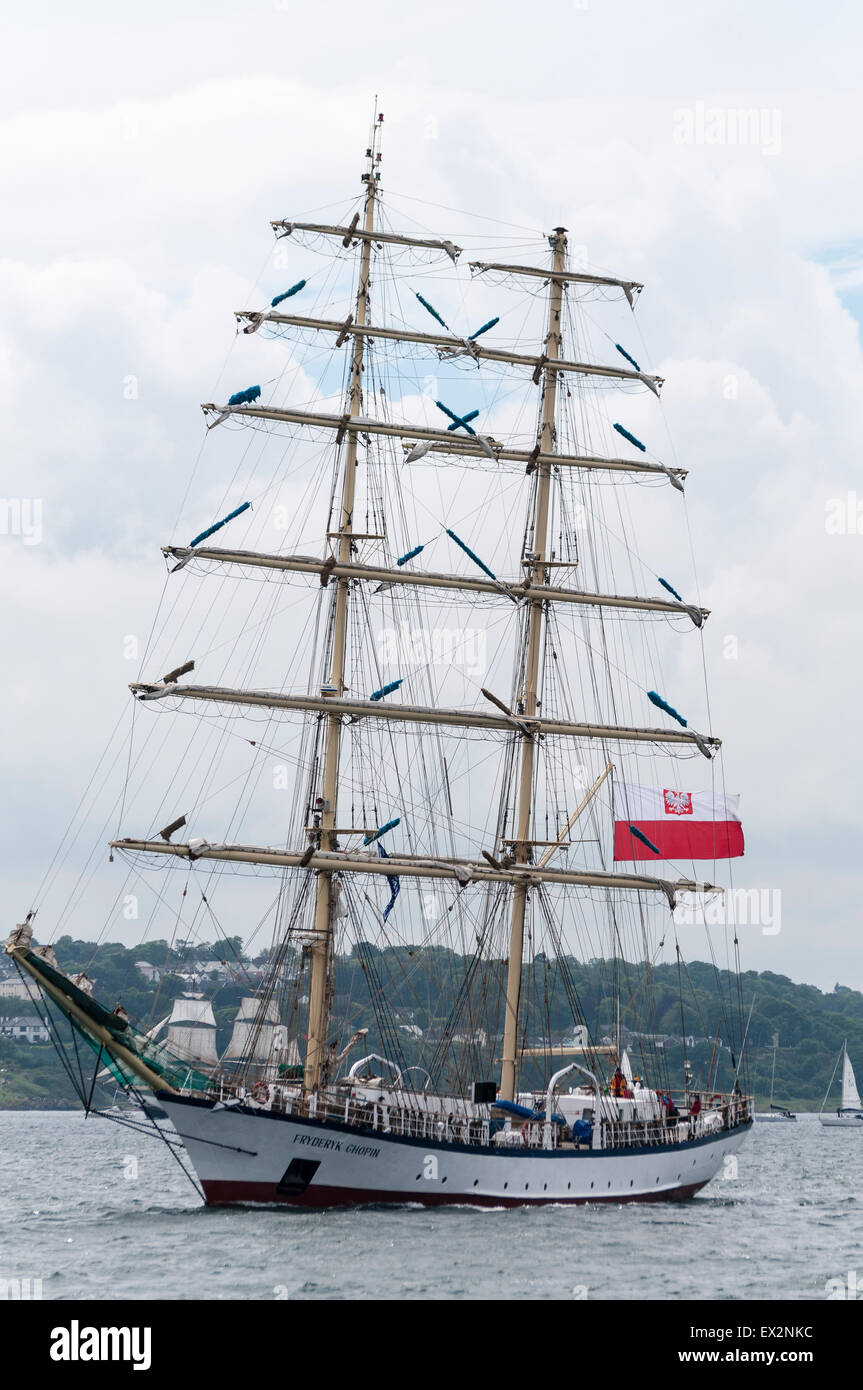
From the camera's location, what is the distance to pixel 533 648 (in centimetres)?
6938

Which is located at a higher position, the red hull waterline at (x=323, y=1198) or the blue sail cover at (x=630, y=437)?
the blue sail cover at (x=630, y=437)

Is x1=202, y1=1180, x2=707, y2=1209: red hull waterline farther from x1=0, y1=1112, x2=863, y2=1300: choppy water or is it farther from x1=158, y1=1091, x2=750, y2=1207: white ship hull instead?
x1=0, y1=1112, x2=863, y2=1300: choppy water

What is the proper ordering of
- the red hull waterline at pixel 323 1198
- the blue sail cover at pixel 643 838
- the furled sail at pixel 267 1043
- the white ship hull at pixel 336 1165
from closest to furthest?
1. the white ship hull at pixel 336 1165
2. the red hull waterline at pixel 323 1198
3. the furled sail at pixel 267 1043
4. the blue sail cover at pixel 643 838

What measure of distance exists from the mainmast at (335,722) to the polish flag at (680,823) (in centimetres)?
1279

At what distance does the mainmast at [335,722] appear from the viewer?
59.8 metres

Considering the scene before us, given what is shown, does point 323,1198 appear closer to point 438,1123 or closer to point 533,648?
point 438,1123

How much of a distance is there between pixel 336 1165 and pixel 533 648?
78.8 ft

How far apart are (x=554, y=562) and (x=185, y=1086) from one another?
26727 mm

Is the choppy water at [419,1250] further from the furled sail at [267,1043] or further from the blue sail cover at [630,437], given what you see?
the blue sail cover at [630,437]

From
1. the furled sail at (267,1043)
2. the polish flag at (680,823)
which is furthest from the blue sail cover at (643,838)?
the furled sail at (267,1043)

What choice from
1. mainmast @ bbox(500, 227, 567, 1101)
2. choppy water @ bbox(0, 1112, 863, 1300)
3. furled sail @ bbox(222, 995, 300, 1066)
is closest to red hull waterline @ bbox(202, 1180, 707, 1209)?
choppy water @ bbox(0, 1112, 863, 1300)

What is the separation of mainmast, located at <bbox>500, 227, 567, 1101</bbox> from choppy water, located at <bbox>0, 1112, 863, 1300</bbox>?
7969 mm
